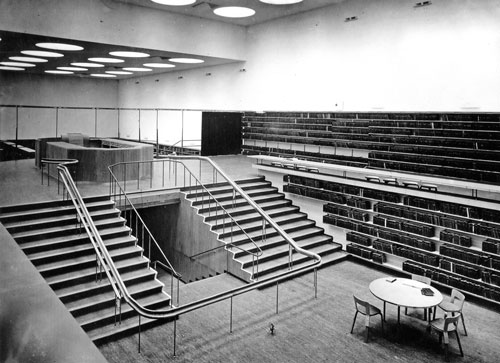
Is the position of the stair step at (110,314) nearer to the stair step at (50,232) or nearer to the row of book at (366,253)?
the stair step at (50,232)

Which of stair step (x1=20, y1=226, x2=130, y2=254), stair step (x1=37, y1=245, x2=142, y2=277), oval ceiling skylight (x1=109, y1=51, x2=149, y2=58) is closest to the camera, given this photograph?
stair step (x1=37, y1=245, x2=142, y2=277)

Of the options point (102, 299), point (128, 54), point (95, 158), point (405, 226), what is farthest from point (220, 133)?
→ point (102, 299)

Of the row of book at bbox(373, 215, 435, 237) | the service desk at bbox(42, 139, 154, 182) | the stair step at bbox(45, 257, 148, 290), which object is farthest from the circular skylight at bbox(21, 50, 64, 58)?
the row of book at bbox(373, 215, 435, 237)

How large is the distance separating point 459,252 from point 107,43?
957 centimetres

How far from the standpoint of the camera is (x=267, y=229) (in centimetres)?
919

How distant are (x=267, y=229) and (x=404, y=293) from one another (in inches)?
144

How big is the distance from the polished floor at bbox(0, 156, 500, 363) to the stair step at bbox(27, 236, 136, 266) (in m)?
1.15

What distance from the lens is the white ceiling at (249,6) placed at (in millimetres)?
10938

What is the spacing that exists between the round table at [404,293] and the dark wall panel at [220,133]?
8.80 m

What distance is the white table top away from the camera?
5.77 m

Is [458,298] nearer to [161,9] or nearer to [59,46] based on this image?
[161,9]

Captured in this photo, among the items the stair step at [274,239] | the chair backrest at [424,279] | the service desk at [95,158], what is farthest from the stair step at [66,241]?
the chair backrest at [424,279]

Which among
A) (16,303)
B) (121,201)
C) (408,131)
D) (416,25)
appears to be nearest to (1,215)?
(121,201)

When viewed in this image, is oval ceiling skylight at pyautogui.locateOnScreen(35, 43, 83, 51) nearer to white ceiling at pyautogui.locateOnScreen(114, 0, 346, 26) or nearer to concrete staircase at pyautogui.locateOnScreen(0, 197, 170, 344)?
white ceiling at pyautogui.locateOnScreen(114, 0, 346, 26)
